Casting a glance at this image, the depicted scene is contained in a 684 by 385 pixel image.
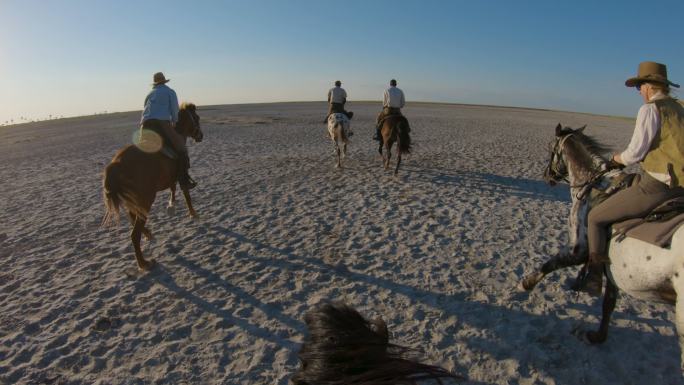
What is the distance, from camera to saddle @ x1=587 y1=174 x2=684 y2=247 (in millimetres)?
2836

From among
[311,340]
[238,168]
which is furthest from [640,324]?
[238,168]

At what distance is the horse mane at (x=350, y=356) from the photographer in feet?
5.35

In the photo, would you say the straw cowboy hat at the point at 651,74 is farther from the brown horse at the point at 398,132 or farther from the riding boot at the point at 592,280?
the brown horse at the point at 398,132

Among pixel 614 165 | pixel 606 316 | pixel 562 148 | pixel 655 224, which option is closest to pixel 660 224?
pixel 655 224

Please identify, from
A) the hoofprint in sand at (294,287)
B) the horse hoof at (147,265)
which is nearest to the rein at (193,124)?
A: the hoofprint in sand at (294,287)

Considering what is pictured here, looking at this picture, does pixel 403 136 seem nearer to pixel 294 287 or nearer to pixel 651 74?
pixel 294 287

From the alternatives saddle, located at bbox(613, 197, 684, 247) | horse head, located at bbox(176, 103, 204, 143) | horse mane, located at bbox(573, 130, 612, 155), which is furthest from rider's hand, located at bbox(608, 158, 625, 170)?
horse head, located at bbox(176, 103, 204, 143)

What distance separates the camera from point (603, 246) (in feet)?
11.5

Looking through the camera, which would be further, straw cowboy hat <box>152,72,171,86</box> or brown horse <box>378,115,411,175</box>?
brown horse <box>378,115,411,175</box>

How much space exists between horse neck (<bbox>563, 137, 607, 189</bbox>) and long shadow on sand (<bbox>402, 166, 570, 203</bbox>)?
5.09 meters

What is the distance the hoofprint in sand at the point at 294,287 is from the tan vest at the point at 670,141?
195 centimetres

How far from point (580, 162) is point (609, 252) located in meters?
1.13

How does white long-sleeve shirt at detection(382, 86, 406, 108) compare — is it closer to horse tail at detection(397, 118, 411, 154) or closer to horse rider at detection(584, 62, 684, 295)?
horse tail at detection(397, 118, 411, 154)

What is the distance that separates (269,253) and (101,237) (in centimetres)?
357
